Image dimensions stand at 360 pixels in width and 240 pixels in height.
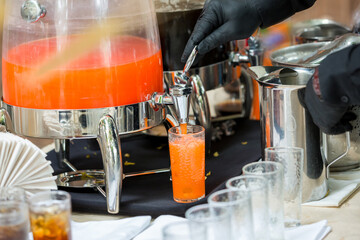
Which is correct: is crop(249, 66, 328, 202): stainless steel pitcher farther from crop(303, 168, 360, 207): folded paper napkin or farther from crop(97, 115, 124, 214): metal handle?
crop(97, 115, 124, 214): metal handle

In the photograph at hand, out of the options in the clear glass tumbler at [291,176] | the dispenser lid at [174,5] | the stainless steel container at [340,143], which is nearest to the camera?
the clear glass tumbler at [291,176]

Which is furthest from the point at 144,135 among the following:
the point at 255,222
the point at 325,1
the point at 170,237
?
the point at 325,1

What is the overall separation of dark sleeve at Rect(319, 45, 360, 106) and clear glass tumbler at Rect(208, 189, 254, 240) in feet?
0.99

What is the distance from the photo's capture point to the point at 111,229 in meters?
1.17

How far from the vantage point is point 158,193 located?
4.37 feet

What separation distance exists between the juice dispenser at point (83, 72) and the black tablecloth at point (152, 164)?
7cm

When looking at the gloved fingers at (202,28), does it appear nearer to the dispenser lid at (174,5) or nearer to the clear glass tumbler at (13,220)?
the dispenser lid at (174,5)

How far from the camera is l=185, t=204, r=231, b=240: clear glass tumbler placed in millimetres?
870

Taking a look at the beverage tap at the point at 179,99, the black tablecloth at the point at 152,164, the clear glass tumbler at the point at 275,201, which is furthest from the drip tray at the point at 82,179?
the clear glass tumbler at the point at 275,201

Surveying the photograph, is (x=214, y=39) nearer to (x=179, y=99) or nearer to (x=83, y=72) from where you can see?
(x=179, y=99)

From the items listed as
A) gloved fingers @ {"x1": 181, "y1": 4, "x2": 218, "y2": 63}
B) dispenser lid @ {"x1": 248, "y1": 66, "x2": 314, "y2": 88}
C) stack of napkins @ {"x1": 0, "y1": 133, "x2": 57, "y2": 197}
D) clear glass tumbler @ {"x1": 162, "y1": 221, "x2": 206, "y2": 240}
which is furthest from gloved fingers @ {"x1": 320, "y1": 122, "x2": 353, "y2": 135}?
stack of napkins @ {"x1": 0, "y1": 133, "x2": 57, "y2": 197}

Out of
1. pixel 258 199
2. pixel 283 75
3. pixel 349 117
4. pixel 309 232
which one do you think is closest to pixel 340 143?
pixel 349 117

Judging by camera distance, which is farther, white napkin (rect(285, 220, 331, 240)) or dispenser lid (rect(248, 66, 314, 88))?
dispenser lid (rect(248, 66, 314, 88))

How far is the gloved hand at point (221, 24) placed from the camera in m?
1.40
